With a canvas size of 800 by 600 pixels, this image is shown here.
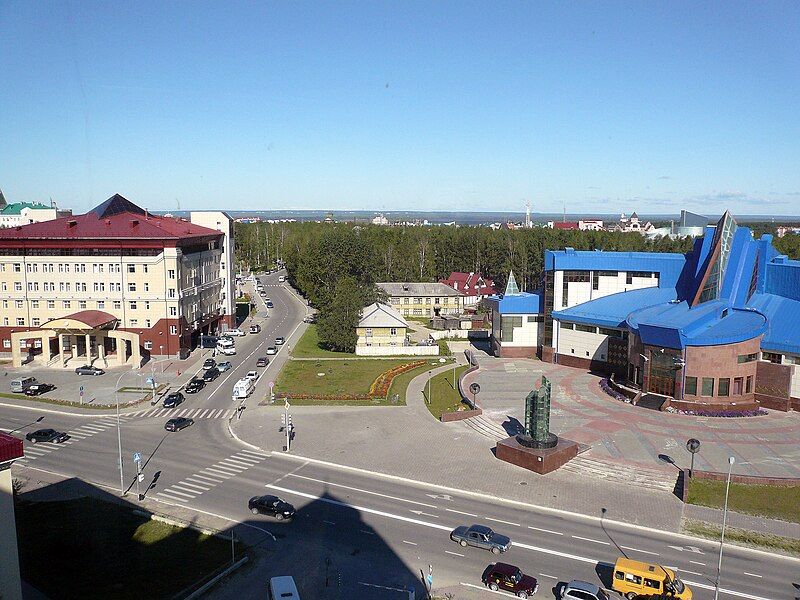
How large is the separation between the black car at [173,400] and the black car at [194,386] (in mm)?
2768

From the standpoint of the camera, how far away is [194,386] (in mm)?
60812

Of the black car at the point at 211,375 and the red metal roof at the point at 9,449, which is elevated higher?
the red metal roof at the point at 9,449

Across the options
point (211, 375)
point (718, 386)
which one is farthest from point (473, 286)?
point (718, 386)

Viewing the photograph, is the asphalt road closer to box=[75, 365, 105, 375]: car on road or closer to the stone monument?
the stone monument

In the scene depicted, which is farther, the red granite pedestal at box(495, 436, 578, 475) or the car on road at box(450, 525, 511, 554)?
the red granite pedestal at box(495, 436, 578, 475)

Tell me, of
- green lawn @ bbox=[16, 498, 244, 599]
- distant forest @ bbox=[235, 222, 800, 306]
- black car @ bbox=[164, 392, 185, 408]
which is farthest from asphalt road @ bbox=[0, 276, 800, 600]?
distant forest @ bbox=[235, 222, 800, 306]

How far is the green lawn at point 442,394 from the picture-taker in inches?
2181

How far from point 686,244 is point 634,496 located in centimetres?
10259

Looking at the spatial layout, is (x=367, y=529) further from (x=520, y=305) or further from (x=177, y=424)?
(x=520, y=305)

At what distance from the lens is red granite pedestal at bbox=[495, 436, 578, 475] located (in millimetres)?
40781

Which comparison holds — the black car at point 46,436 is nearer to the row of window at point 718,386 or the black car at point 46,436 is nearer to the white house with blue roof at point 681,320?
the white house with blue roof at point 681,320

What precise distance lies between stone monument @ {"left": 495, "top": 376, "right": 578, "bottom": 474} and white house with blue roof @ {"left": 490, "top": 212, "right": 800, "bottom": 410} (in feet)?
56.4

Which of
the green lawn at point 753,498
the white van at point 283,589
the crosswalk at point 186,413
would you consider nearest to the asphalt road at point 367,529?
the white van at point 283,589

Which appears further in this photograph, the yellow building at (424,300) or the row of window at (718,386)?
the yellow building at (424,300)
